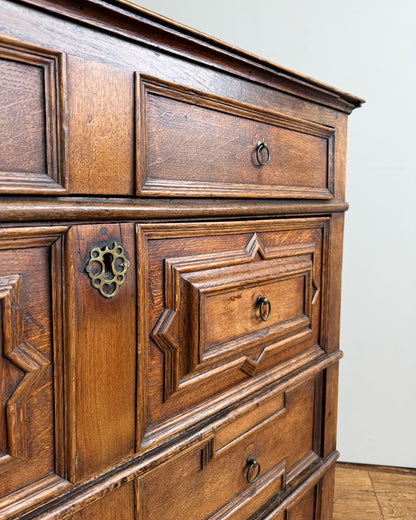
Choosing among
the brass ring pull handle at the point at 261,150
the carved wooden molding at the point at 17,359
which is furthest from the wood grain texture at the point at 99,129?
the brass ring pull handle at the point at 261,150

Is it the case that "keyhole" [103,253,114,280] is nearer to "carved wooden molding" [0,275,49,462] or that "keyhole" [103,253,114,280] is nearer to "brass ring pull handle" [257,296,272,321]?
"carved wooden molding" [0,275,49,462]

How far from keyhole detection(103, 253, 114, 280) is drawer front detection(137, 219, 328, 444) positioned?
4 centimetres

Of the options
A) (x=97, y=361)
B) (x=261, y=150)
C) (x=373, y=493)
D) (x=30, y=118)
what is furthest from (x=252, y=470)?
(x=373, y=493)

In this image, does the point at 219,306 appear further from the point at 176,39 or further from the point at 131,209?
the point at 176,39

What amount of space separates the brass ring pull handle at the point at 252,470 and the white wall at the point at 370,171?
81 centimetres

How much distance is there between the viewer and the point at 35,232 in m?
0.48

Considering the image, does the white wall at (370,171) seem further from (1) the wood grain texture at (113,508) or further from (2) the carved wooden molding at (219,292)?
(1) the wood grain texture at (113,508)

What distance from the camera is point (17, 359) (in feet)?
1.55

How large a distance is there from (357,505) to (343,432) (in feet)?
0.85

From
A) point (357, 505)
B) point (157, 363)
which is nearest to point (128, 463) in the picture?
point (157, 363)

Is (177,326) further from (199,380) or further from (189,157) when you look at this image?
(189,157)

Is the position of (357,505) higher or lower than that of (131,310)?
lower

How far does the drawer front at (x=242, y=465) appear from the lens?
0.66m

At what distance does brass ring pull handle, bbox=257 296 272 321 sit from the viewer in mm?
783
